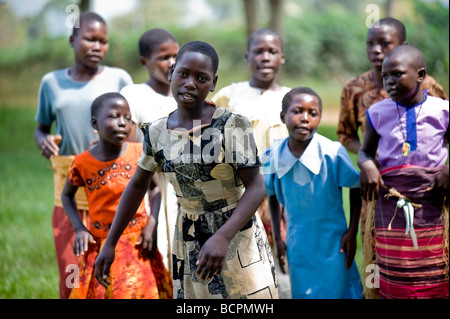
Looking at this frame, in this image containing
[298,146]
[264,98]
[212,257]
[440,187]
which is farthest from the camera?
[264,98]

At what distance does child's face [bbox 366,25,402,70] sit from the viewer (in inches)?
163

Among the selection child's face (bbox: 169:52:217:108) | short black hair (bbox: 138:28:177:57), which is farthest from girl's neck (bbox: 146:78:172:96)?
child's face (bbox: 169:52:217:108)

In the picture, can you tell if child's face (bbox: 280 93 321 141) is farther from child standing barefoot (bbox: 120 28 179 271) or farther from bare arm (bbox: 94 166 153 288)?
bare arm (bbox: 94 166 153 288)

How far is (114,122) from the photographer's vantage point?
3.72 metres

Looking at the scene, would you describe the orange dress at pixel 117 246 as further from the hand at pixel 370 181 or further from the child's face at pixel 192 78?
the hand at pixel 370 181

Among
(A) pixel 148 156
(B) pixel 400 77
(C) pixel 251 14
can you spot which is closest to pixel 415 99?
(B) pixel 400 77

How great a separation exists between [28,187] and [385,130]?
24.4 feet

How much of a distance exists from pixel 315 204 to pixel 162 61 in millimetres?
1540

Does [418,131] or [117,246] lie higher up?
[418,131]

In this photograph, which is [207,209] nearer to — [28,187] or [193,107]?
[193,107]

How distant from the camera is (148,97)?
13.7 feet

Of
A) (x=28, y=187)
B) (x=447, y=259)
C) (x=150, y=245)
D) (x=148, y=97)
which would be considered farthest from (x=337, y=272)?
(x=28, y=187)

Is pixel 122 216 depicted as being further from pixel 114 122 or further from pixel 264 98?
pixel 264 98
